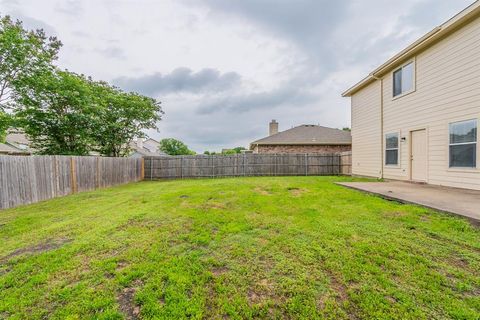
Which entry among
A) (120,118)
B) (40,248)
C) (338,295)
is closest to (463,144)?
(338,295)

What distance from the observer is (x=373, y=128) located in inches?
377

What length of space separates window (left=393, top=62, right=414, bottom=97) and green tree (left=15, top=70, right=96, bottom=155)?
46.1 feet

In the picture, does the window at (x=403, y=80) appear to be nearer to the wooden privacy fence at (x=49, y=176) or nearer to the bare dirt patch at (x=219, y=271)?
the bare dirt patch at (x=219, y=271)

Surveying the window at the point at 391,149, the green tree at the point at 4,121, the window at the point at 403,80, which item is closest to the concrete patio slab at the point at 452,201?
the window at the point at 391,149

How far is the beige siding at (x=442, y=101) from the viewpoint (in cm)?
547

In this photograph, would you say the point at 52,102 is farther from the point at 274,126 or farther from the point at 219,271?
the point at 274,126

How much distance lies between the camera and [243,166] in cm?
1420

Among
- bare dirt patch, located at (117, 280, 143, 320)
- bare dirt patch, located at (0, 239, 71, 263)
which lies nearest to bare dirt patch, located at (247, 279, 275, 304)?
bare dirt patch, located at (117, 280, 143, 320)

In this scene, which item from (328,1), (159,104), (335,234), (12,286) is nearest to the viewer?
(12,286)

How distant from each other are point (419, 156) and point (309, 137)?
996 cm

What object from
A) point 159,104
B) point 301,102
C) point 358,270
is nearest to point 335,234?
point 358,270

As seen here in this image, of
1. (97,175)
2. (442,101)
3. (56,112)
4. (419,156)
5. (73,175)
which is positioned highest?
(56,112)

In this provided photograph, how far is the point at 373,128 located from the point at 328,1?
569cm

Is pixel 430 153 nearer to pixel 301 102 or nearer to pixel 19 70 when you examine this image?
pixel 301 102
